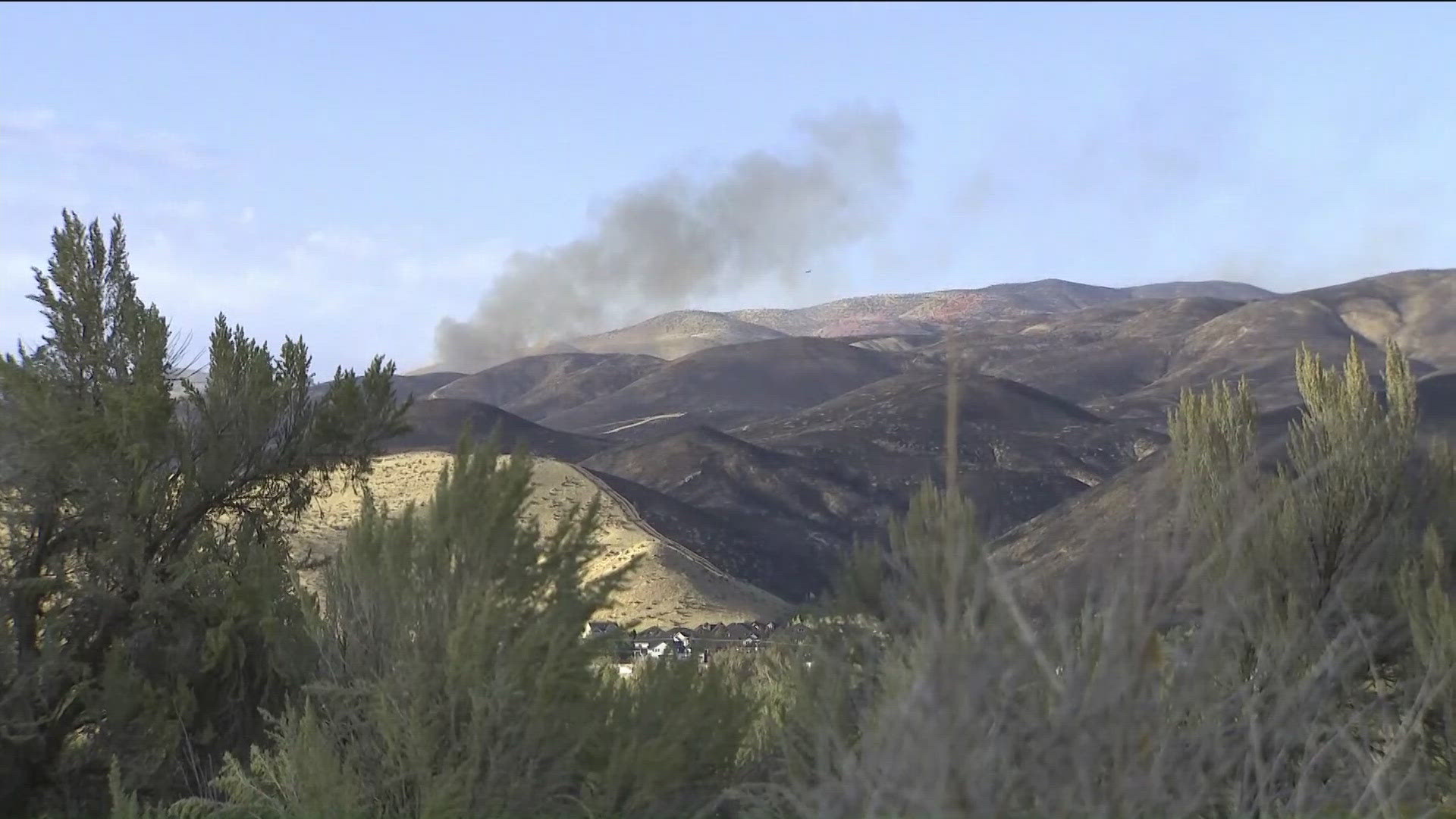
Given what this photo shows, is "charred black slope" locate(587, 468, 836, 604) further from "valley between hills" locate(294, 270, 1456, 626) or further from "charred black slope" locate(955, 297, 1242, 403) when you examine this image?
"charred black slope" locate(955, 297, 1242, 403)

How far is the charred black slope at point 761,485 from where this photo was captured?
66500 millimetres

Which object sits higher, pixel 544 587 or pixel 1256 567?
pixel 544 587

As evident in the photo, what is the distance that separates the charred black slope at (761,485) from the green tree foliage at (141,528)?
4790 cm

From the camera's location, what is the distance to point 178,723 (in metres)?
11.8

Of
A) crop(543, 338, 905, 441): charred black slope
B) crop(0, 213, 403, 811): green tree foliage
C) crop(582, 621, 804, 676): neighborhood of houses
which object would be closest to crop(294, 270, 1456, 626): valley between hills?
crop(543, 338, 905, 441): charred black slope

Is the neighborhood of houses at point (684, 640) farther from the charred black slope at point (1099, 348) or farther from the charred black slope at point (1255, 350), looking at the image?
the charred black slope at point (1099, 348)

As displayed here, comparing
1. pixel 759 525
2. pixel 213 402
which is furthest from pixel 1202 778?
pixel 759 525

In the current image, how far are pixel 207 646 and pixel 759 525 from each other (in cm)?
5231

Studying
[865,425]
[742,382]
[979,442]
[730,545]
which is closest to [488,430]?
[865,425]

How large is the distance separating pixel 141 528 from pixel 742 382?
484 ft

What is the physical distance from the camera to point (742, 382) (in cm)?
16025

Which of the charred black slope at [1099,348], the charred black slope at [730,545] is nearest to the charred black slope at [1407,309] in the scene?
the charred black slope at [1099,348]

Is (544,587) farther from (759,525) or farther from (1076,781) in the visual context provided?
(759,525)

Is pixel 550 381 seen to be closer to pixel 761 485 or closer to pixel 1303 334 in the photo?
pixel 1303 334
